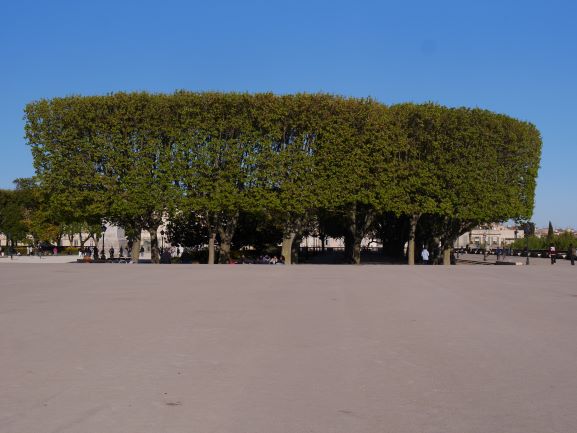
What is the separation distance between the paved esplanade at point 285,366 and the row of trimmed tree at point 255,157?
22.8m

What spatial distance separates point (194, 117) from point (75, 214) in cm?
911

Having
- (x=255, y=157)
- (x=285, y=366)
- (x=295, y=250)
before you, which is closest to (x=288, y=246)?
(x=295, y=250)

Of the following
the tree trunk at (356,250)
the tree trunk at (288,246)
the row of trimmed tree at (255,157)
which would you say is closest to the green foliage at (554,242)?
the row of trimmed tree at (255,157)

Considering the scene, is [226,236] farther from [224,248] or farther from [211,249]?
[211,249]

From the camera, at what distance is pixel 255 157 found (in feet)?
124

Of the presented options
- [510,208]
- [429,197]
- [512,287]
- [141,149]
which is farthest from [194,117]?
[512,287]

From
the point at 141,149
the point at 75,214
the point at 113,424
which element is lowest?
the point at 113,424

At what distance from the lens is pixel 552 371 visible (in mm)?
7590

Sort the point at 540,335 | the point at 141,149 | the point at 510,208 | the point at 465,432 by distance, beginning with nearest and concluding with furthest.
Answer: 1. the point at 465,432
2. the point at 540,335
3. the point at 141,149
4. the point at 510,208

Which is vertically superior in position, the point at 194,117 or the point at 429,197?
the point at 194,117

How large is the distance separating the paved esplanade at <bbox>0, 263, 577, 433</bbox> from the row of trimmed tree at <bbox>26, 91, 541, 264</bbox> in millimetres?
22758

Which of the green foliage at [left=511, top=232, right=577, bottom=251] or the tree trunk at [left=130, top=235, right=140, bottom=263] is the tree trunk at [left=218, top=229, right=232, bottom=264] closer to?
the tree trunk at [left=130, top=235, right=140, bottom=263]

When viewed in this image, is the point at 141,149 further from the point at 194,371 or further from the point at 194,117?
the point at 194,371

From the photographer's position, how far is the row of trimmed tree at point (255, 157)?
37812 mm
